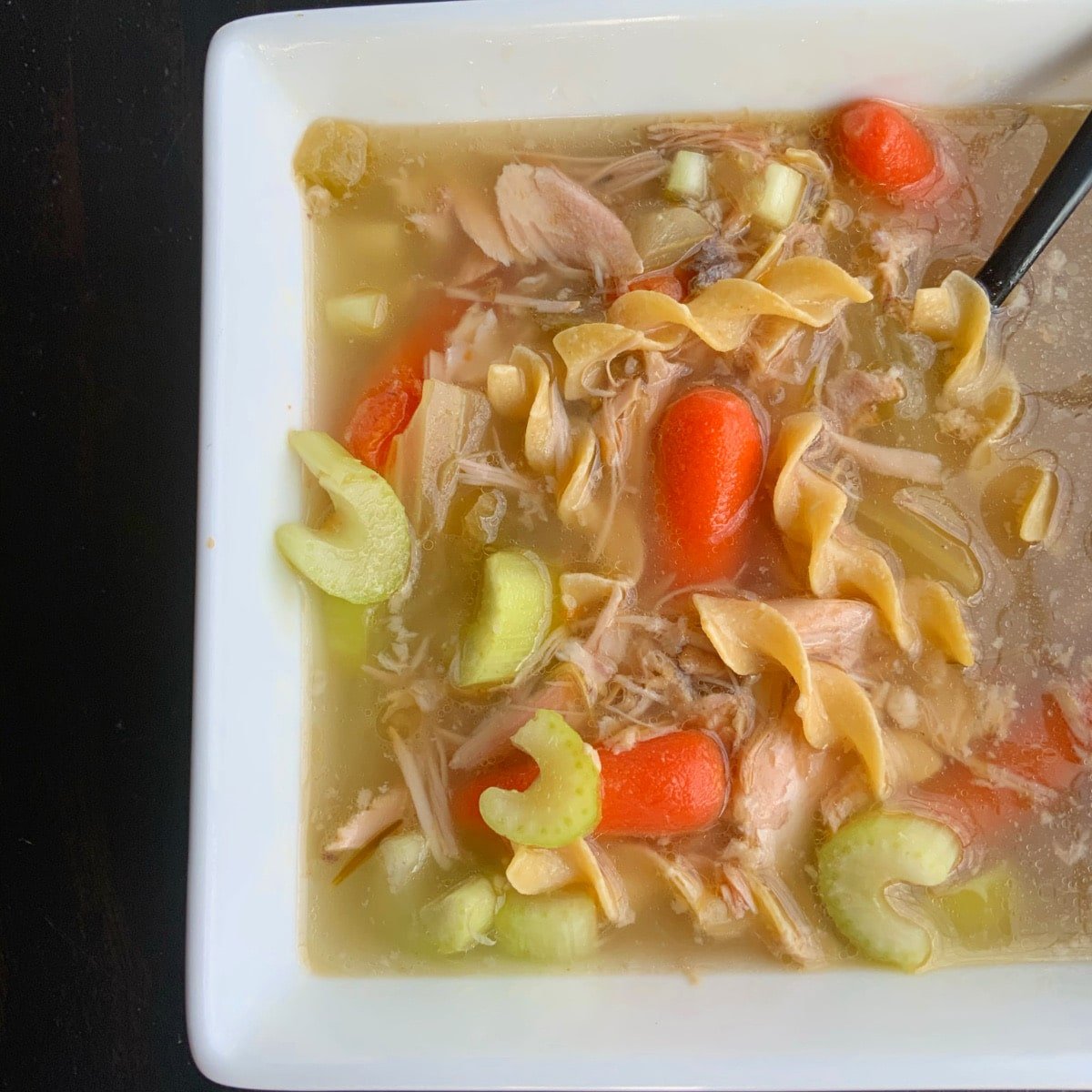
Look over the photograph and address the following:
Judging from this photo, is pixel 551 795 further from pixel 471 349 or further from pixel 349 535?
pixel 471 349

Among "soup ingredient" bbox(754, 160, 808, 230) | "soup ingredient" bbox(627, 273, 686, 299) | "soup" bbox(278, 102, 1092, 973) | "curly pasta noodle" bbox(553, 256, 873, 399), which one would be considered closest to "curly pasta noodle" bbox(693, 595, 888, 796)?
"soup" bbox(278, 102, 1092, 973)

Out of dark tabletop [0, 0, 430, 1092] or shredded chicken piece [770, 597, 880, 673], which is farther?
dark tabletop [0, 0, 430, 1092]

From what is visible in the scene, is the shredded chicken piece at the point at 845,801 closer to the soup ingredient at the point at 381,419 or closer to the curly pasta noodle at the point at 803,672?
the curly pasta noodle at the point at 803,672

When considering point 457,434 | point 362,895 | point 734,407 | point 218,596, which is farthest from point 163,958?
point 734,407

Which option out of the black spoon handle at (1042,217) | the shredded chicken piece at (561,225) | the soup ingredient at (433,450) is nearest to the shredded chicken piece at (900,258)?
the black spoon handle at (1042,217)

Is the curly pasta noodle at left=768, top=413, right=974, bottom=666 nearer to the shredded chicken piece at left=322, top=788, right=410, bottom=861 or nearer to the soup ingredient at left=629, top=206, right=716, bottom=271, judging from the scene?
the soup ingredient at left=629, top=206, right=716, bottom=271

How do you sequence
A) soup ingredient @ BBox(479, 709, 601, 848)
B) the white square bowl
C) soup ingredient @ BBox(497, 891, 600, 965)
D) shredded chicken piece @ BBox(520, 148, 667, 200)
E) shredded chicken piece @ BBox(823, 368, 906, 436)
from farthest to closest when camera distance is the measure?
shredded chicken piece @ BBox(520, 148, 667, 200) < shredded chicken piece @ BBox(823, 368, 906, 436) < soup ingredient @ BBox(497, 891, 600, 965) < soup ingredient @ BBox(479, 709, 601, 848) < the white square bowl

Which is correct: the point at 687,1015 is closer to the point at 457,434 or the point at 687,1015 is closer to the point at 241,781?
the point at 241,781
